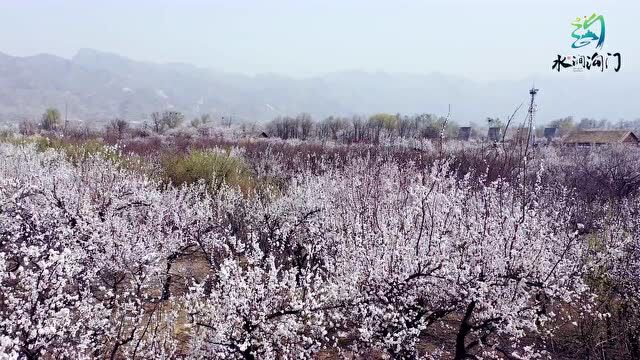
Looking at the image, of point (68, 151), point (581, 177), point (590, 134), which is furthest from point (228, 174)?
point (590, 134)

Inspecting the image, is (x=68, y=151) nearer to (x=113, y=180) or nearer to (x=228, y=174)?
(x=228, y=174)

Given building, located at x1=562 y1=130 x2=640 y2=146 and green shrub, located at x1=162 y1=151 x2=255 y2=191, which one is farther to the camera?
building, located at x1=562 y1=130 x2=640 y2=146

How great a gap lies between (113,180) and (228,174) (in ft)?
18.1

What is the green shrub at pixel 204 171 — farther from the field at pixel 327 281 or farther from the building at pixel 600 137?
the building at pixel 600 137

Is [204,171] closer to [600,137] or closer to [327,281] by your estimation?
[327,281]

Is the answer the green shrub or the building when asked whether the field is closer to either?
the green shrub

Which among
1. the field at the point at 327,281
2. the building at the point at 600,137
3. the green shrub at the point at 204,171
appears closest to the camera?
the field at the point at 327,281

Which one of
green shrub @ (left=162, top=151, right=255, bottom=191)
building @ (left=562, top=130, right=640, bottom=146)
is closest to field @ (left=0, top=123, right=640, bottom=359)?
green shrub @ (left=162, top=151, right=255, bottom=191)

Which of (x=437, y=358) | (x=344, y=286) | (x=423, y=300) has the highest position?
(x=344, y=286)

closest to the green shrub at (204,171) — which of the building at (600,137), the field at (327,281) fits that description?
the field at (327,281)

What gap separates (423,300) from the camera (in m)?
6.72

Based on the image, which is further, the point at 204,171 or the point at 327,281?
the point at 204,171

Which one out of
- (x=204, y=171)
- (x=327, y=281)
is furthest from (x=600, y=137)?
(x=327, y=281)

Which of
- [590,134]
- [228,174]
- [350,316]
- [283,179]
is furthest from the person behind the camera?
[590,134]
